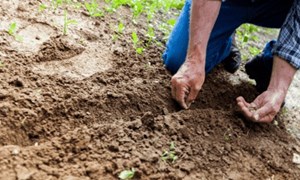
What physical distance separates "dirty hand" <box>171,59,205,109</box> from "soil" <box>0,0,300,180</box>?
0.08 meters

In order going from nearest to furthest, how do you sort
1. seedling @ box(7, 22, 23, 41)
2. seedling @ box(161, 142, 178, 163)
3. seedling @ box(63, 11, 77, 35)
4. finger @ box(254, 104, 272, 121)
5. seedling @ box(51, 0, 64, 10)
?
seedling @ box(161, 142, 178, 163), finger @ box(254, 104, 272, 121), seedling @ box(7, 22, 23, 41), seedling @ box(63, 11, 77, 35), seedling @ box(51, 0, 64, 10)

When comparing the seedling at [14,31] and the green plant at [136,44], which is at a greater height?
the seedling at [14,31]

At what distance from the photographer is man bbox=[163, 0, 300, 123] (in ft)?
6.92

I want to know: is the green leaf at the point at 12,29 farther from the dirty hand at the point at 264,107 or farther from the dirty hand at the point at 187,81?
the dirty hand at the point at 264,107

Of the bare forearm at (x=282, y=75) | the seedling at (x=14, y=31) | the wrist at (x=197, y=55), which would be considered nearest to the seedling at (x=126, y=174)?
the wrist at (x=197, y=55)

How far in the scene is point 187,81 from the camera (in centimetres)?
209

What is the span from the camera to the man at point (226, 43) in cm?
211

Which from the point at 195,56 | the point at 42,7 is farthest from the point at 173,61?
the point at 42,7

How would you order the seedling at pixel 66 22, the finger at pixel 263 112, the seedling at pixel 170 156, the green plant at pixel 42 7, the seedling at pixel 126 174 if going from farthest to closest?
the green plant at pixel 42 7, the seedling at pixel 66 22, the finger at pixel 263 112, the seedling at pixel 170 156, the seedling at pixel 126 174

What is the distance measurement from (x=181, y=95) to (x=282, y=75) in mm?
558

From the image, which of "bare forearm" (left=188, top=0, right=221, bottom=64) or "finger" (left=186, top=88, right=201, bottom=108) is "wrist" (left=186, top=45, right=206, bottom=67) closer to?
"bare forearm" (left=188, top=0, right=221, bottom=64)

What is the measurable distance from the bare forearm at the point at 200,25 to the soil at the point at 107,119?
270mm

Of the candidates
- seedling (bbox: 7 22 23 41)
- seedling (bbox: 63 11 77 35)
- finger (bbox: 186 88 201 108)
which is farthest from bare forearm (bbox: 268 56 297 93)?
seedling (bbox: 7 22 23 41)

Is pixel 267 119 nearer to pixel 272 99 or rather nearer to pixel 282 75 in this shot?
pixel 272 99
